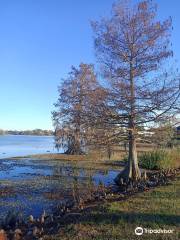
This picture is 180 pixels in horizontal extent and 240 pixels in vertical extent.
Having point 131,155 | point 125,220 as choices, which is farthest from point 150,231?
point 131,155

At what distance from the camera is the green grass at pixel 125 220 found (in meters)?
7.62

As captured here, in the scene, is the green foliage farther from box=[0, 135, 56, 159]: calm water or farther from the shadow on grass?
box=[0, 135, 56, 159]: calm water

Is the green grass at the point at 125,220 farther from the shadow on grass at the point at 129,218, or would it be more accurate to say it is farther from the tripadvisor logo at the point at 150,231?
the tripadvisor logo at the point at 150,231

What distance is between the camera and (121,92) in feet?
58.0

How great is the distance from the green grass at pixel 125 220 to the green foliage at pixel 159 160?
537 inches

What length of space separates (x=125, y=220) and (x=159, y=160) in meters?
16.3

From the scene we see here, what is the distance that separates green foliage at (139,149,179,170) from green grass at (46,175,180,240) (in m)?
13.6

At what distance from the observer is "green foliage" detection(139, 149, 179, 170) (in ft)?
80.1

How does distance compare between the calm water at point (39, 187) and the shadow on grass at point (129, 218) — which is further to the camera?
the calm water at point (39, 187)

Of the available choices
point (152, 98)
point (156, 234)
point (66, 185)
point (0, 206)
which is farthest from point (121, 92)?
point (156, 234)

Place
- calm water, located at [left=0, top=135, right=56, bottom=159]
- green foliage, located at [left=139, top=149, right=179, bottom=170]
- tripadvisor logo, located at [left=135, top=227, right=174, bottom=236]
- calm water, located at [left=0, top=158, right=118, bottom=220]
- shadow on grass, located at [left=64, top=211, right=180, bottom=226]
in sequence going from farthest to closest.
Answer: calm water, located at [left=0, top=135, right=56, bottom=159] < green foliage, located at [left=139, top=149, right=179, bottom=170] < calm water, located at [left=0, top=158, right=118, bottom=220] < shadow on grass, located at [left=64, top=211, right=180, bottom=226] < tripadvisor logo, located at [left=135, top=227, right=174, bottom=236]

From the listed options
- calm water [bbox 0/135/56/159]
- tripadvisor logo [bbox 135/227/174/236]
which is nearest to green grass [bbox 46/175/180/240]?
tripadvisor logo [bbox 135/227/174/236]

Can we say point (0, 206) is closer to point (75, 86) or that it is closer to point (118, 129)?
point (118, 129)

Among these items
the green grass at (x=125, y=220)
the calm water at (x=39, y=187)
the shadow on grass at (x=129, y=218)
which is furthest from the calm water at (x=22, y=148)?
the shadow on grass at (x=129, y=218)
